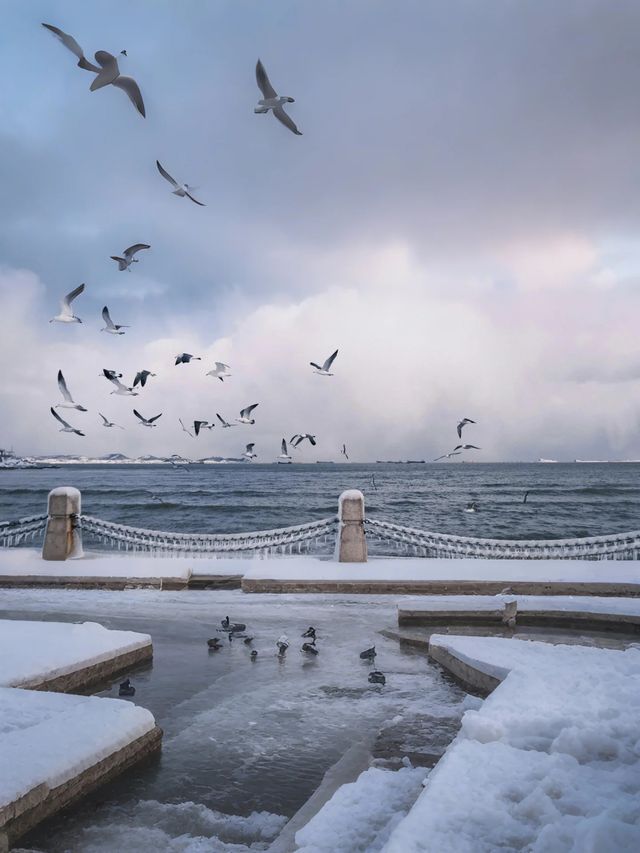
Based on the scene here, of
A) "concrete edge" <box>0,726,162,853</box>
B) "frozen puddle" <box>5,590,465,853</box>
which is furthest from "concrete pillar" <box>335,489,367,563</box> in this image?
"concrete edge" <box>0,726,162,853</box>

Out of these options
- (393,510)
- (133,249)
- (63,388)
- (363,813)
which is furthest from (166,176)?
(393,510)

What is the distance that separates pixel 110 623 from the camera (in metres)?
9.88

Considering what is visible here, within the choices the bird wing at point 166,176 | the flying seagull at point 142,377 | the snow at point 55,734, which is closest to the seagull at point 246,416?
the flying seagull at point 142,377

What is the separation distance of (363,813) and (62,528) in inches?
468

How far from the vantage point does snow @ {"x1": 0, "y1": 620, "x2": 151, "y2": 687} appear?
6.27 meters

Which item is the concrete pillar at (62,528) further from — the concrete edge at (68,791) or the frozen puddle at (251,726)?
the concrete edge at (68,791)

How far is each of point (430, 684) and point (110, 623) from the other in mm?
5219

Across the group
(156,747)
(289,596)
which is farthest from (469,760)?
(289,596)

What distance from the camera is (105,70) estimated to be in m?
8.77

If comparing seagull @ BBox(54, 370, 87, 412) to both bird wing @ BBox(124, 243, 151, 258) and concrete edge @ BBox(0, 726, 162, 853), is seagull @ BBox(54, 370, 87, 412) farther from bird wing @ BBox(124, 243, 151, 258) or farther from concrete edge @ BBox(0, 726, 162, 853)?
concrete edge @ BBox(0, 726, 162, 853)

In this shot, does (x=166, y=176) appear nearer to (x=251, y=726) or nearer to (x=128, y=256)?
(x=128, y=256)

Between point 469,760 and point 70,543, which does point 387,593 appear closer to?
point 70,543

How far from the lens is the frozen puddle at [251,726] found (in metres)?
4.14

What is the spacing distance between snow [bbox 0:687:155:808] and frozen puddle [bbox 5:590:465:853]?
285mm
